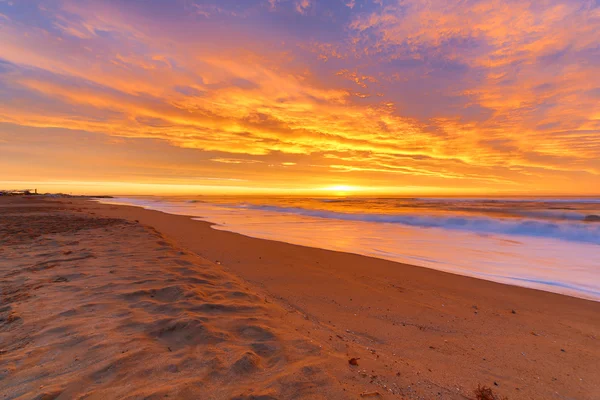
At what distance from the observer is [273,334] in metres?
3.44

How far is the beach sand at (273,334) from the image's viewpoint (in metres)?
2.56

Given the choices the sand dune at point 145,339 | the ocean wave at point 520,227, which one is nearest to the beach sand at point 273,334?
the sand dune at point 145,339

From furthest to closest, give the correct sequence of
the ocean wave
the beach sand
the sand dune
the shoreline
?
the ocean wave → the shoreline → the beach sand → the sand dune

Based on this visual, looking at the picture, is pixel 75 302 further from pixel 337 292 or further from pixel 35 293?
pixel 337 292

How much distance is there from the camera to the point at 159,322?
3596 mm

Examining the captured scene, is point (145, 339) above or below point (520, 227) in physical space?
below

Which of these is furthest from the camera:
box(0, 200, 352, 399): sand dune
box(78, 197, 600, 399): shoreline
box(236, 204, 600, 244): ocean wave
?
box(236, 204, 600, 244): ocean wave

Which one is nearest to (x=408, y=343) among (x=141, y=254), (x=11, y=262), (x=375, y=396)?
(x=375, y=396)

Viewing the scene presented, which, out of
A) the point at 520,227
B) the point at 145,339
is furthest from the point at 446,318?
the point at 520,227

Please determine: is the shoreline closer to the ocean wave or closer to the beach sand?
the beach sand

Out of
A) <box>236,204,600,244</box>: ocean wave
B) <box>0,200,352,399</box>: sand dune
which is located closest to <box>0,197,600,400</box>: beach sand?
<box>0,200,352,399</box>: sand dune

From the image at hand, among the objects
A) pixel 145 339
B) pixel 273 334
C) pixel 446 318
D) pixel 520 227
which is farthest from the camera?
pixel 520 227

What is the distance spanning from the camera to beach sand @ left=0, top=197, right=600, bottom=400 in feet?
8.39

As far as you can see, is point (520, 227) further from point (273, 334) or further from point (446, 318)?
point (273, 334)
